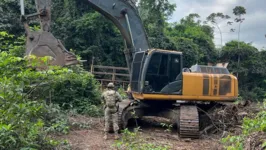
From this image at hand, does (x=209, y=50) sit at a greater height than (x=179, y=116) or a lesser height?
greater

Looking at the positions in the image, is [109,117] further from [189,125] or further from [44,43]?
[44,43]

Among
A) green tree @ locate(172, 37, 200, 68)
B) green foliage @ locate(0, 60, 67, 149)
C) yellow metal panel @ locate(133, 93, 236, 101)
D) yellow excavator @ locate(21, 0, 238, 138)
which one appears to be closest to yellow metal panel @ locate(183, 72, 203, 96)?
yellow excavator @ locate(21, 0, 238, 138)

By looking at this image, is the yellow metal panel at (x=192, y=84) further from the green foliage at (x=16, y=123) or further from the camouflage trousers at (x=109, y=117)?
the green foliage at (x=16, y=123)

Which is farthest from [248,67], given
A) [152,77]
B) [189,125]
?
[189,125]

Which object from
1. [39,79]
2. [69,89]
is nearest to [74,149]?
[39,79]

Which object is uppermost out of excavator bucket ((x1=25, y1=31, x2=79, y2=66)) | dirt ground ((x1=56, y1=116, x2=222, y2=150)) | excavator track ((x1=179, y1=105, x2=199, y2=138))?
excavator bucket ((x1=25, y1=31, x2=79, y2=66))

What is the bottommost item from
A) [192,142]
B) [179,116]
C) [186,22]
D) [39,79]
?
[192,142]

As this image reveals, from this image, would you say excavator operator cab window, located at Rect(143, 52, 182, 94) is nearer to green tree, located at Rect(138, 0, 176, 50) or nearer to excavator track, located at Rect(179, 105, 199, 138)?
excavator track, located at Rect(179, 105, 199, 138)

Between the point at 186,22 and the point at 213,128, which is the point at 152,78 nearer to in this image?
the point at 213,128

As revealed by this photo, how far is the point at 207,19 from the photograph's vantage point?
148 ft

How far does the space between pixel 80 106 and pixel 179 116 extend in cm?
367

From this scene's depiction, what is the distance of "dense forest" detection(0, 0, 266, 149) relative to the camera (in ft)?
16.8

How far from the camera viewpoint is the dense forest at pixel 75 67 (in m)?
5.12

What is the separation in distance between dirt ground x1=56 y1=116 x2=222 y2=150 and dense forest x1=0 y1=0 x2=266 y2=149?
0.46 meters
